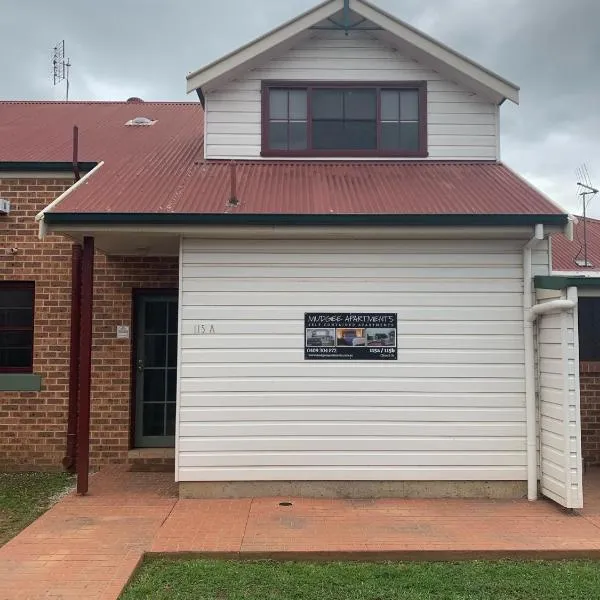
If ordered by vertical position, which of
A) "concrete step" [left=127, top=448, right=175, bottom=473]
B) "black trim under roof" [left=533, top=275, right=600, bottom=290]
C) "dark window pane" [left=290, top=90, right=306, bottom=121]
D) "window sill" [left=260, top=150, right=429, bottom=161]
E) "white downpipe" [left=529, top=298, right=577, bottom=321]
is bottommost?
"concrete step" [left=127, top=448, right=175, bottom=473]

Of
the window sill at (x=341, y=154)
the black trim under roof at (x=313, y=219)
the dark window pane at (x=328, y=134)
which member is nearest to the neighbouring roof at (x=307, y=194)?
the black trim under roof at (x=313, y=219)

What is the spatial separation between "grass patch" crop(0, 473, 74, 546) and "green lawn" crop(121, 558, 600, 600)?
1.84m

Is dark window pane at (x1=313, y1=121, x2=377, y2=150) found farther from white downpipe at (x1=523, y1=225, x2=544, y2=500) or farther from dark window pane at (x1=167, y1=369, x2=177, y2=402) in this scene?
dark window pane at (x1=167, y1=369, x2=177, y2=402)

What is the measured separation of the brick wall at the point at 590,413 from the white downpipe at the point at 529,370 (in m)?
2.15

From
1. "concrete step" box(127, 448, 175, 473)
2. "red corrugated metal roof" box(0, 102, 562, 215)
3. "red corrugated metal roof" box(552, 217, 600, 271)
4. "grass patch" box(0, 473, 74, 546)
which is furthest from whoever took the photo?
"red corrugated metal roof" box(552, 217, 600, 271)

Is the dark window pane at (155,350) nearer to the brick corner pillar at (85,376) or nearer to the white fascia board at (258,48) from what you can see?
the brick corner pillar at (85,376)

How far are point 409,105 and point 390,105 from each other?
0.27 m

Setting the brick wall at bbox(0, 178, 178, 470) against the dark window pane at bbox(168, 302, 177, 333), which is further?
the dark window pane at bbox(168, 302, 177, 333)

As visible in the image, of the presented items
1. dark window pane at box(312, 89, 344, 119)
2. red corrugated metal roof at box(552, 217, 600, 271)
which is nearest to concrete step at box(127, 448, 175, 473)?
dark window pane at box(312, 89, 344, 119)

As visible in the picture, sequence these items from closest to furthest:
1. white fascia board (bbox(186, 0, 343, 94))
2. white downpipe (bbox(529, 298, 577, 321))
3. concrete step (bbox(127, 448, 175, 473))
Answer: white downpipe (bbox(529, 298, 577, 321)) → white fascia board (bbox(186, 0, 343, 94)) → concrete step (bbox(127, 448, 175, 473))

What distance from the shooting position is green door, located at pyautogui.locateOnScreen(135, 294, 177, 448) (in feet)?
26.4

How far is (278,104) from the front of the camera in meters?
7.96

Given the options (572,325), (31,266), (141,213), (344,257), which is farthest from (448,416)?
(31,266)

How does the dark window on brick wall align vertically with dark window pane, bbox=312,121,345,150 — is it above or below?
below
